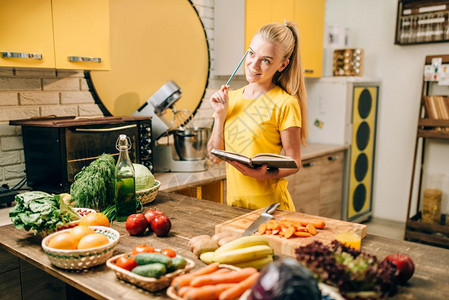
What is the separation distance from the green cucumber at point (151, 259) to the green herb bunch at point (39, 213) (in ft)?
1.63

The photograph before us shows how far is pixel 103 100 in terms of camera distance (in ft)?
9.28

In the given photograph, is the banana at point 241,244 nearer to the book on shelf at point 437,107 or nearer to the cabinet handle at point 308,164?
the cabinet handle at point 308,164

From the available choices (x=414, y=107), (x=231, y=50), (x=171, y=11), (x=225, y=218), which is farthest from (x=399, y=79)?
(x=225, y=218)

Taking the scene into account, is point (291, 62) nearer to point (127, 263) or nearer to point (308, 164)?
point (127, 263)

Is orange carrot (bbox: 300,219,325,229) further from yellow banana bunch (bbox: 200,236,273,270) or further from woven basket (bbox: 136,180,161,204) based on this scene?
woven basket (bbox: 136,180,161,204)

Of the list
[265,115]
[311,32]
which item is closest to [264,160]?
[265,115]

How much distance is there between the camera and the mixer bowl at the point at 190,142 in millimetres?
2869

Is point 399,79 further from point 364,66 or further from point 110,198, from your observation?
point 110,198

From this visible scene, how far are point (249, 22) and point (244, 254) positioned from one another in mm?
2544

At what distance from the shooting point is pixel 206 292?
100 cm

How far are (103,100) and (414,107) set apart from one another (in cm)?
340

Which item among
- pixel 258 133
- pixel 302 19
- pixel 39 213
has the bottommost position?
pixel 39 213

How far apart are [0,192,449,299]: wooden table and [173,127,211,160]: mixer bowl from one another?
2.83ft

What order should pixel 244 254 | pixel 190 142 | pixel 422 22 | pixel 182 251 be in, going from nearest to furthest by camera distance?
pixel 244 254
pixel 182 251
pixel 190 142
pixel 422 22
